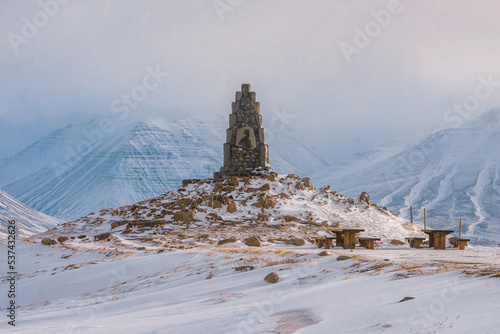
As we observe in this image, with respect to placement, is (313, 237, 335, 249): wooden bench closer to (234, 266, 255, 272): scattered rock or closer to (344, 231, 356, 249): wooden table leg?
(344, 231, 356, 249): wooden table leg

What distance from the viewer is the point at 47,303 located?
10047 mm

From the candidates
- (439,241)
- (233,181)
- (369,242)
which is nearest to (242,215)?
(233,181)

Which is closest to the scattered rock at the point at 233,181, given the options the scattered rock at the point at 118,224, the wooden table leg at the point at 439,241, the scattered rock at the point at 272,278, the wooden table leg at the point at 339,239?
the scattered rock at the point at 118,224

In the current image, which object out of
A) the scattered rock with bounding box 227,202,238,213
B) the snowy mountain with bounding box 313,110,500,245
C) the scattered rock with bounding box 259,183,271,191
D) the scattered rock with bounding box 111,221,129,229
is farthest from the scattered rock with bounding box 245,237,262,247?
the snowy mountain with bounding box 313,110,500,245

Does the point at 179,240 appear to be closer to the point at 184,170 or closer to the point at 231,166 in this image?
the point at 231,166

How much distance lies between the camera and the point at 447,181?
4306 inches

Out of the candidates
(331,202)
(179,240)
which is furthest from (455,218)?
(179,240)

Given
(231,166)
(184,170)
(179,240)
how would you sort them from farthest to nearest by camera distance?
(184,170) < (231,166) < (179,240)

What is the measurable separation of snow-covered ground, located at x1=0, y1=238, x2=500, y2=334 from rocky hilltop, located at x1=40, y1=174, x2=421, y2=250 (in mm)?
4573

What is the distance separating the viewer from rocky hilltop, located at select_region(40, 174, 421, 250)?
17609mm

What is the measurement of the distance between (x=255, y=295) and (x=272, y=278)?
750 mm

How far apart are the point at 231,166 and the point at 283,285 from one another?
16.3 meters

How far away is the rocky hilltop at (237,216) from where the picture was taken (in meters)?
17.6

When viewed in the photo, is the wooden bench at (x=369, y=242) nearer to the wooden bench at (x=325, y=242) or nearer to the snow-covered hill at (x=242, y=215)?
the wooden bench at (x=325, y=242)
